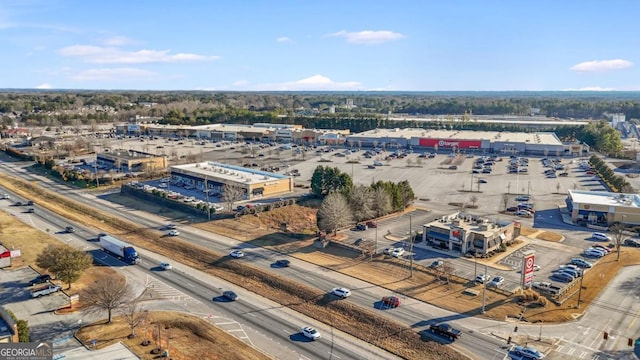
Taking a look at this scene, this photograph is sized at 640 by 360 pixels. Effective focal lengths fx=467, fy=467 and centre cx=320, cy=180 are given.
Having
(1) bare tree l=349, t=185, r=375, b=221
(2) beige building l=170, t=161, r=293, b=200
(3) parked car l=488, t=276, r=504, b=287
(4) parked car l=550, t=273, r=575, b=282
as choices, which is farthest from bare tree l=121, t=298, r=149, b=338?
(4) parked car l=550, t=273, r=575, b=282

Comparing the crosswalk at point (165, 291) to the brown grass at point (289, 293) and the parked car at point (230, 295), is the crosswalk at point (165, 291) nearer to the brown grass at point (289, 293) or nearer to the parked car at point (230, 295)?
the parked car at point (230, 295)

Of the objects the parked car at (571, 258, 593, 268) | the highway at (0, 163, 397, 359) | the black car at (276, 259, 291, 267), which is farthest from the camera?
the black car at (276, 259, 291, 267)

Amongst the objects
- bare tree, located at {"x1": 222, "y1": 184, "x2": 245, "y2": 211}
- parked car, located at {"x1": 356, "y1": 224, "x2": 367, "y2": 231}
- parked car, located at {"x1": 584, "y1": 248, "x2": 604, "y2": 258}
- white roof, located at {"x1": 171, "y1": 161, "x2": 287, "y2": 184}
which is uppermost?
white roof, located at {"x1": 171, "y1": 161, "x2": 287, "y2": 184}

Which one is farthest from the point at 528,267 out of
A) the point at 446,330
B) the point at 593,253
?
the point at 593,253

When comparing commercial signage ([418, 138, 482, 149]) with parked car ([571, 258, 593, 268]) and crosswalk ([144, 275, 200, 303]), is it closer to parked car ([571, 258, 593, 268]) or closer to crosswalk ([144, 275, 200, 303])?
parked car ([571, 258, 593, 268])

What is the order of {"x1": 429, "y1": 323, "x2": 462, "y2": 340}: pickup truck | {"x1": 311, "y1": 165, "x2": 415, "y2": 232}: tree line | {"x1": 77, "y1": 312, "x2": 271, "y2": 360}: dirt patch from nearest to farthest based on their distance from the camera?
1. {"x1": 77, "y1": 312, "x2": 271, "y2": 360}: dirt patch
2. {"x1": 429, "y1": 323, "x2": 462, "y2": 340}: pickup truck
3. {"x1": 311, "y1": 165, "x2": 415, "y2": 232}: tree line

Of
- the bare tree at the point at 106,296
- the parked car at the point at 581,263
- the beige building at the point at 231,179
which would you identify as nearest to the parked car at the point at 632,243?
the parked car at the point at 581,263

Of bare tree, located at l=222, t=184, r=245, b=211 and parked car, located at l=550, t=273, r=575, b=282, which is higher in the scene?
bare tree, located at l=222, t=184, r=245, b=211
